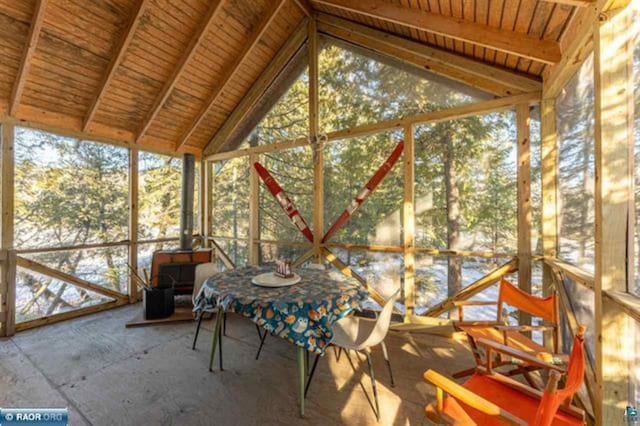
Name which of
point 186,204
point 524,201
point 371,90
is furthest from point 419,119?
point 186,204

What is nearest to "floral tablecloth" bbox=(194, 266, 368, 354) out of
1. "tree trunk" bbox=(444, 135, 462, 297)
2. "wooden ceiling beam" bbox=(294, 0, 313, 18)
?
"tree trunk" bbox=(444, 135, 462, 297)

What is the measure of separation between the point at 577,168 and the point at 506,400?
6.12 ft

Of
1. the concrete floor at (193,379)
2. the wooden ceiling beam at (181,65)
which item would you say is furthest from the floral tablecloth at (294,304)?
the wooden ceiling beam at (181,65)

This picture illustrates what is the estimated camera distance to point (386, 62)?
3531 millimetres

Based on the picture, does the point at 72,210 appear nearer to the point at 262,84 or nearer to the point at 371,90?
the point at 262,84

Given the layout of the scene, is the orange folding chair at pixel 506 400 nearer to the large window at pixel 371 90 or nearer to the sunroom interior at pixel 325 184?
the sunroom interior at pixel 325 184

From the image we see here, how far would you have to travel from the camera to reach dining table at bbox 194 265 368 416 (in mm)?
1823

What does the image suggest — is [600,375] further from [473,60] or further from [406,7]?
[406,7]

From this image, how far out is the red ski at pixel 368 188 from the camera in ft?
11.0

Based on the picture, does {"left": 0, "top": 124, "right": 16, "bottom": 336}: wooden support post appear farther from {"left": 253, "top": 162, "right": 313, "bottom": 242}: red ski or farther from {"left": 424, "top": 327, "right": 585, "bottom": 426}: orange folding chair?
{"left": 424, "top": 327, "right": 585, "bottom": 426}: orange folding chair

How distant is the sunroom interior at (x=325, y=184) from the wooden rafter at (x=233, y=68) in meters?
A: 0.04

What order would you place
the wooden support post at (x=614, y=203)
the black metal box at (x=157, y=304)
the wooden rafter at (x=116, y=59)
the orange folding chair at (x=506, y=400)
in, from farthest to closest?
the black metal box at (x=157, y=304), the wooden rafter at (x=116, y=59), the wooden support post at (x=614, y=203), the orange folding chair at (x=506, y=400)

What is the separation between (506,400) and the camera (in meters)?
1.39

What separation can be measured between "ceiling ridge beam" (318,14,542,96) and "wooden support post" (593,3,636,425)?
136 cm
